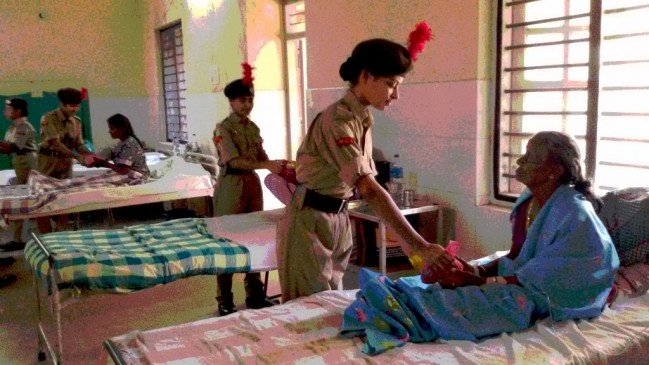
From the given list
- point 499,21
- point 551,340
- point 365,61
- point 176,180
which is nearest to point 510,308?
point 551,340

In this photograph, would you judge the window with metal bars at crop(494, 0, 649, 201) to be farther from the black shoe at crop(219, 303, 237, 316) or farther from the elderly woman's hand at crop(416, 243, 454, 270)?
the black shoe at crop(219, 303, 237, 316)

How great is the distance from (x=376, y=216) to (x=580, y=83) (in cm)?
127

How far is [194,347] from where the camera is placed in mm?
1953

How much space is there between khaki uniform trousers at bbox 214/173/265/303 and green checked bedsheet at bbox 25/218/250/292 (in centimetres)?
51

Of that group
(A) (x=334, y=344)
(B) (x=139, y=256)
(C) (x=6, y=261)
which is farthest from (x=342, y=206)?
(C) (x=6, y=261)

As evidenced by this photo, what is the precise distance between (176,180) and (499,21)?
311 cm

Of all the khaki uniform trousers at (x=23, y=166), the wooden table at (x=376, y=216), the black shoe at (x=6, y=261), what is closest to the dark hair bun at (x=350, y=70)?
the wooden table at (x=376, y=216)

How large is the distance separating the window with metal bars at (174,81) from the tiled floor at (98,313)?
3513 mm

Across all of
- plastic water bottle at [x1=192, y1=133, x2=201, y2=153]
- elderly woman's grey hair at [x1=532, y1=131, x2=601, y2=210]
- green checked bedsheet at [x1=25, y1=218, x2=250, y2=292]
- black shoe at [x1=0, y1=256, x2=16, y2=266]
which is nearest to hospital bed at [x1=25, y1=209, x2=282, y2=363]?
green checked bedsheet at [x1=25, y1=218, x2=250, y2=292]

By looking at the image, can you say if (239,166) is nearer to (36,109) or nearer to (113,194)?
(113,194)

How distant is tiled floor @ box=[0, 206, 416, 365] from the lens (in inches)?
130

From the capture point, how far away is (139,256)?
2.88m

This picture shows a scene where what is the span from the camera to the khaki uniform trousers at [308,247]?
236 centimetres

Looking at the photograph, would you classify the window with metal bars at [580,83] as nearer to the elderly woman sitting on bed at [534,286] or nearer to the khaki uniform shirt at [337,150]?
the elderly woman sitting on bed at [534,286]
